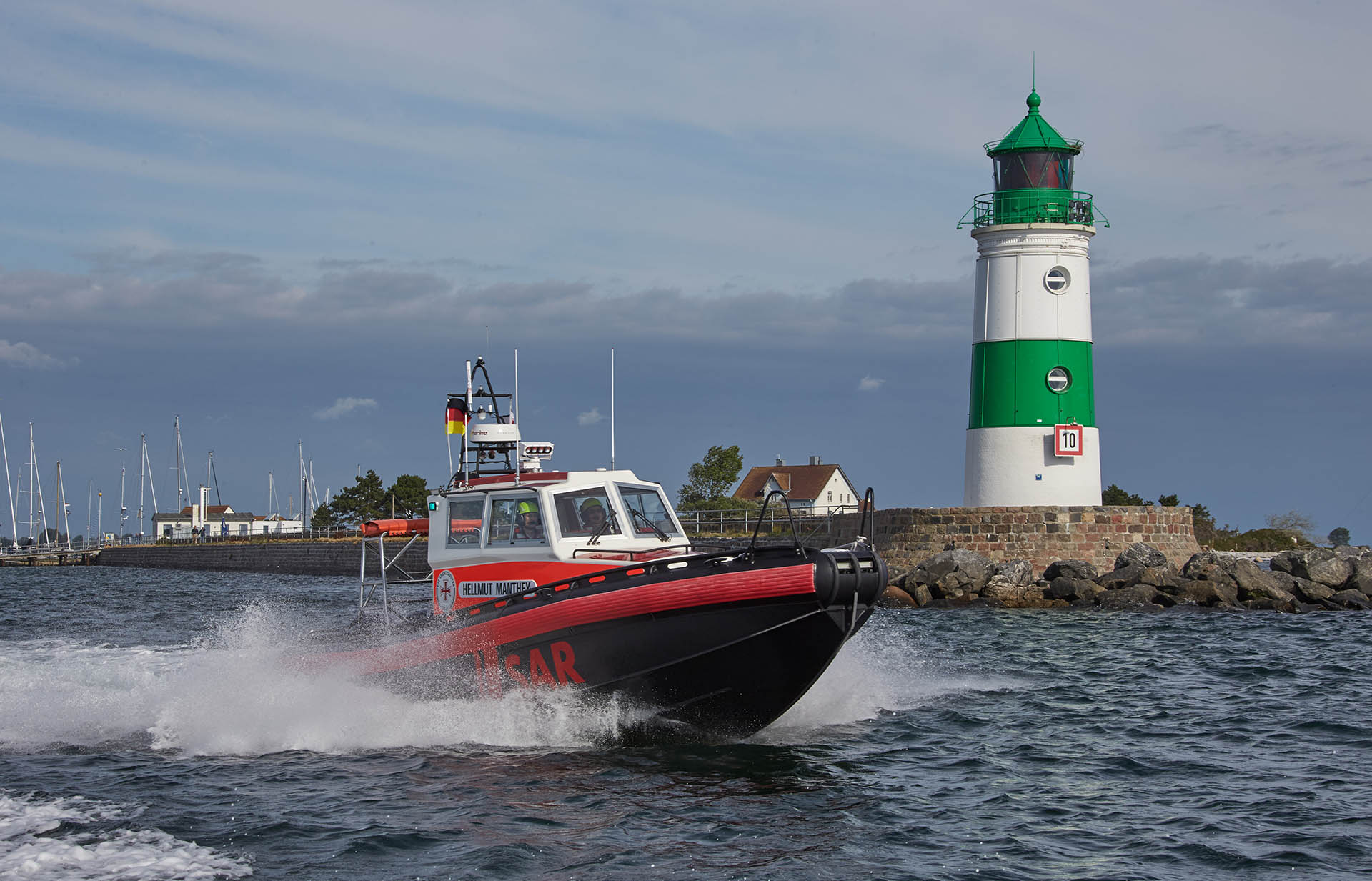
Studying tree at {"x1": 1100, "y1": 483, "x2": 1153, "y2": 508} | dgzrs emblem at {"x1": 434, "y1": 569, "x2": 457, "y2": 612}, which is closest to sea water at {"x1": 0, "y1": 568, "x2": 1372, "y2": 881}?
dgzrs emblem at {"x1": 434, "y1": 569, "x2": 457, "y2": 612}

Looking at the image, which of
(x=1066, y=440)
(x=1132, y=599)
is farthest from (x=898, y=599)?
(x=1066, y=440)

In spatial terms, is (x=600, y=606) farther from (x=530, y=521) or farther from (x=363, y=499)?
(x=363, y=499)

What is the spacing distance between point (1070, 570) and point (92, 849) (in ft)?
65.0

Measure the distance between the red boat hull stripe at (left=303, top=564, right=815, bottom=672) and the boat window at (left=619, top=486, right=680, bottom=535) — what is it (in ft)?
4.94

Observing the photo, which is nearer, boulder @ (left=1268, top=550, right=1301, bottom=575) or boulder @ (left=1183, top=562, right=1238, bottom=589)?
boulder @ (left=1183, top=562, right=1238, bottom=589)

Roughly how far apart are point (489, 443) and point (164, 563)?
5749 centimetres

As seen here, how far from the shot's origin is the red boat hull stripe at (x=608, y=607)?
8.50 m

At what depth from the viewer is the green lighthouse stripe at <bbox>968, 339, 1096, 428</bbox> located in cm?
2577

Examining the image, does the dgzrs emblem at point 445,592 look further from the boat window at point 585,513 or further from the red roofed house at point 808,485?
the red roofed house at point 808,485

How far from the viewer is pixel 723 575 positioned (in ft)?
28.1

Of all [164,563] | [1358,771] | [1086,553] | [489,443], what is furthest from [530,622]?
[164,563]

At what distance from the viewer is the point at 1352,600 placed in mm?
22656

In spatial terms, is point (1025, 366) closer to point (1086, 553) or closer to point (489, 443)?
point (1086, 553)

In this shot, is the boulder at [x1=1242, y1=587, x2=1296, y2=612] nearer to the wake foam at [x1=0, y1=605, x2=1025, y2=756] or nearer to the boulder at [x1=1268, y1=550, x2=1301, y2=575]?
the boulder at [x1=1268, y1=550, x2=1301, y2=575]
